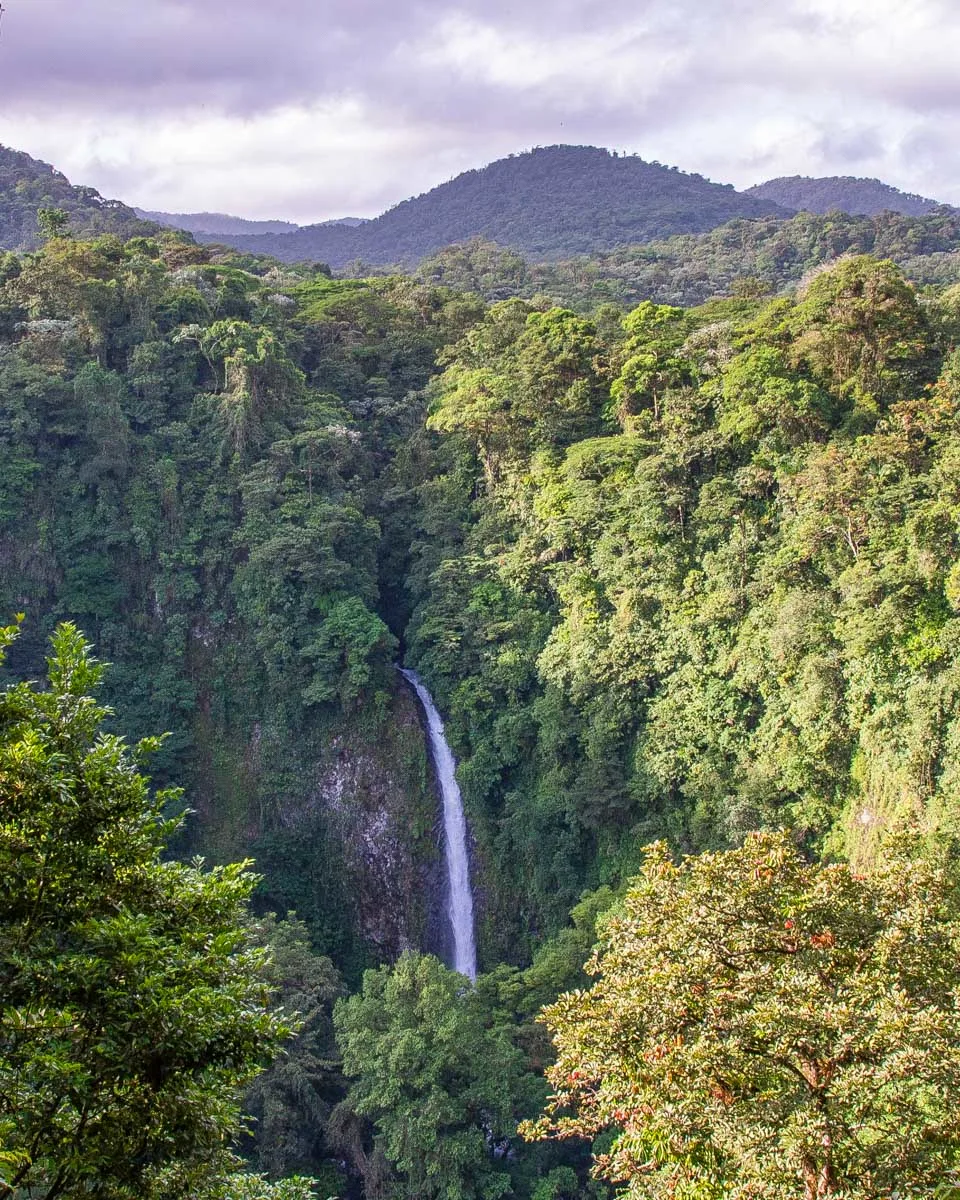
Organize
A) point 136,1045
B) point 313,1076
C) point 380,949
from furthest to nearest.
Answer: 1. point 380,949
2. point 313,1076
3. point 136,1045

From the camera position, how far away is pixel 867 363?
64.6 ft

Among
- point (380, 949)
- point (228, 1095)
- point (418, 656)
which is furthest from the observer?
point (418, 656)

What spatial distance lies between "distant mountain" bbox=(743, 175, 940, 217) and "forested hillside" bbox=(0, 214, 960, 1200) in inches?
2977

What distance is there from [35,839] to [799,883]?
18.6 feet

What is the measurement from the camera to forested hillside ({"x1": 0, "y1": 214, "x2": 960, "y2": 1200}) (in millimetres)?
15656

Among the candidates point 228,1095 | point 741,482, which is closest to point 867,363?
point 741,482

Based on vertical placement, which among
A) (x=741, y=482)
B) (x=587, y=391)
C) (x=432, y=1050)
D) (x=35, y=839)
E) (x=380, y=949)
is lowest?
(x=380, y=949)

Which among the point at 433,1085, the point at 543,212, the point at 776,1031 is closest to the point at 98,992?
the point at 776,1031

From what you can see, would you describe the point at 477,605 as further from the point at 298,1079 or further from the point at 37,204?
the point at 37,204

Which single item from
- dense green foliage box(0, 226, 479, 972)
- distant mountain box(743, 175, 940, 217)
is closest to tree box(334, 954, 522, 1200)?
dense green foliage box(0, 226, 479, 972)

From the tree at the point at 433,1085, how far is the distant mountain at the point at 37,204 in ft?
123

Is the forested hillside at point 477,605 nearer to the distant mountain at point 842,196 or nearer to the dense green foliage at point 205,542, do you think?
the dense green foliage at point 205,542

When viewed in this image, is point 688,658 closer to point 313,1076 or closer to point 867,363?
point 867,363

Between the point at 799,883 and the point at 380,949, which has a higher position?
the point at 799,883
